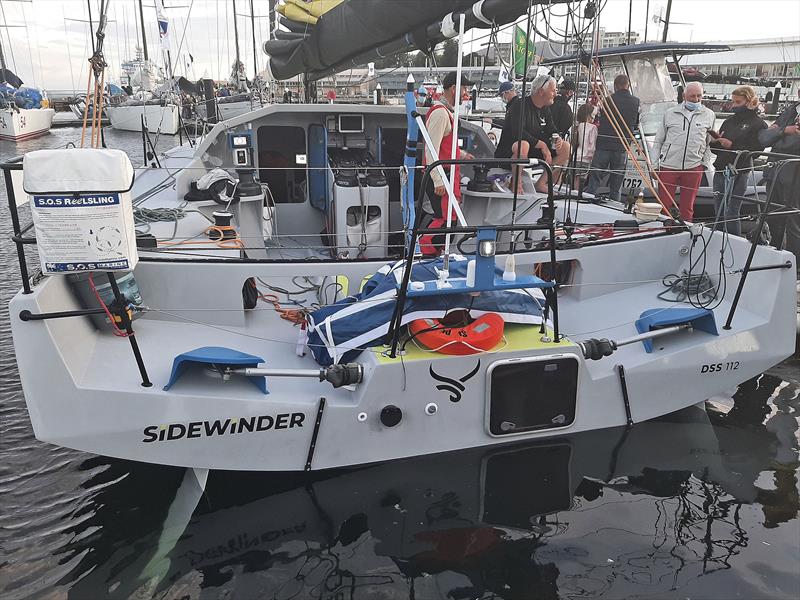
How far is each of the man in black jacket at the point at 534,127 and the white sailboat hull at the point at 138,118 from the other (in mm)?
26600

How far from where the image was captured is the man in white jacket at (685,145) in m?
6.67

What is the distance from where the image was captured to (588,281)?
5070mm

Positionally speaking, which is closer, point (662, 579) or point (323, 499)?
point (662, 579)

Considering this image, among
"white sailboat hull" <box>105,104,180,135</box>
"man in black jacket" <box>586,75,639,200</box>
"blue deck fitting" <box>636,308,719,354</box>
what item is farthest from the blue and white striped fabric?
"white sailboat hull" <box>105,104,180,135</box>

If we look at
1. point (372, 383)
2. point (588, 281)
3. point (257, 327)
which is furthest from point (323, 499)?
point (588, 281)

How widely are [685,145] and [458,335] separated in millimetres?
4597

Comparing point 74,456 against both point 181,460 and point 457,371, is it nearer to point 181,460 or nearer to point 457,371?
point 181,460

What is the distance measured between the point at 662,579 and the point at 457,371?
4.88 feet

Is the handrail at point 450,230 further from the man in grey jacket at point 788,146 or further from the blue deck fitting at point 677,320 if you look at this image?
the man in grey jacket at point 788,146

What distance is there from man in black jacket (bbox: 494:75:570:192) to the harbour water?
9.41ft

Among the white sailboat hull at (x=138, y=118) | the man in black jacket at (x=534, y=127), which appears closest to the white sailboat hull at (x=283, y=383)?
the man in black jacket at (x=534, y=127)

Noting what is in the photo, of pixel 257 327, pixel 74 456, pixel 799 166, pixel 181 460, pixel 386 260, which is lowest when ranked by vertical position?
pixel 74 456

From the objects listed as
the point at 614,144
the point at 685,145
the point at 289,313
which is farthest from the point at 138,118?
the point at 289,313

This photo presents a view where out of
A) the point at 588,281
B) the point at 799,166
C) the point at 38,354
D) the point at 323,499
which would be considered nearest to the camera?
the point at 38,354
